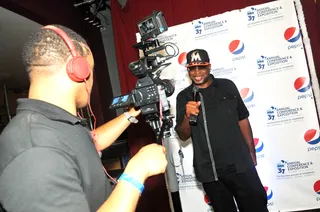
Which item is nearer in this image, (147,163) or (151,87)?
(147,163)

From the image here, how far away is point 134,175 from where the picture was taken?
2.40ft

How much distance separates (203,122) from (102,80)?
2061 millimetres

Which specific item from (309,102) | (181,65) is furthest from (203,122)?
(309,102)

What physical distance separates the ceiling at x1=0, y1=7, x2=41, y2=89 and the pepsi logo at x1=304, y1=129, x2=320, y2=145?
8.45 ft

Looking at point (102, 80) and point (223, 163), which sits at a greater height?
point (102, 80)

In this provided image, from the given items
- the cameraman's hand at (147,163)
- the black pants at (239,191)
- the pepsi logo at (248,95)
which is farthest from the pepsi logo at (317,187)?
the cameraman's hand at (147,163)

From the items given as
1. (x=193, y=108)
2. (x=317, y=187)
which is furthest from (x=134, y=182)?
(x=317, y=187)

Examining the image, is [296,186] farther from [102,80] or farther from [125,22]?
[102,80]

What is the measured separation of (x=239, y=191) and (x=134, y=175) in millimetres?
1270

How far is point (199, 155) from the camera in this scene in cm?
189

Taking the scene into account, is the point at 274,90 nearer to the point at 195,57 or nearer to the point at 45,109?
the point at 195,57

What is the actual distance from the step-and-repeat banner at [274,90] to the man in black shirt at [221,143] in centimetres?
52

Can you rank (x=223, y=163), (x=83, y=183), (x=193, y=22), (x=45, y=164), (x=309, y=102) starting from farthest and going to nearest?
(x=193, y=22) → (x=309, y=102) → (x=223, y=163) → (x=83, y=183) → (x=45, y=164)

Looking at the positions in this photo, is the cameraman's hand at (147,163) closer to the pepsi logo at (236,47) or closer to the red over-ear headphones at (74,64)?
the red over-ear headphones at (74,64)
